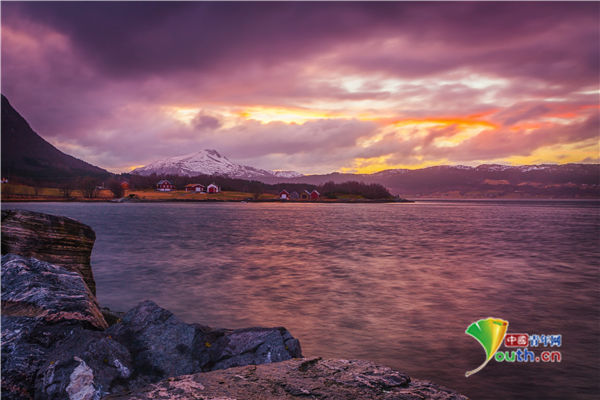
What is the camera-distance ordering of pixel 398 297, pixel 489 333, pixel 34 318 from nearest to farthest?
1. pixel 34 318
2. pixel 489 333
3. pixel 398 297

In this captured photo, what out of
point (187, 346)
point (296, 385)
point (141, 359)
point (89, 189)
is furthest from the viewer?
point (89, 189)

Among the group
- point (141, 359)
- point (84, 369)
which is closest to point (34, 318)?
point (84, 369)

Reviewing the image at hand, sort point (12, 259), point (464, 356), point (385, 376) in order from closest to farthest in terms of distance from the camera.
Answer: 1. point (385, 376)
2. point (12, 259)
3. point (464, 356)

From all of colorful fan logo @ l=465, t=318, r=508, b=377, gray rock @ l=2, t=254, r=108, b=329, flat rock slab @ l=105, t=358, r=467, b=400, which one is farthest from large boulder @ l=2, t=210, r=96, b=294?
colorful fan logo @ l=465, t=318, r=508, b=377

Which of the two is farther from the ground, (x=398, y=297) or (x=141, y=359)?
(x=141, y=359)

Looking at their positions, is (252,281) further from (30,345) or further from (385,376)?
(385,376)

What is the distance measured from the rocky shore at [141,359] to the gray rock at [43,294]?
2 centimetres

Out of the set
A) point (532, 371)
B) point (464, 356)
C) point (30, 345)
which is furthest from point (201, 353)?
point (532, 371)

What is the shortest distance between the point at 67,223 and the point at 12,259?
→ 2884 millimetres

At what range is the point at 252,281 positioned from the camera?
17375mm

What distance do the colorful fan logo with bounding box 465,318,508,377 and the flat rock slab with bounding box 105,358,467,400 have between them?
4513 millimetres
